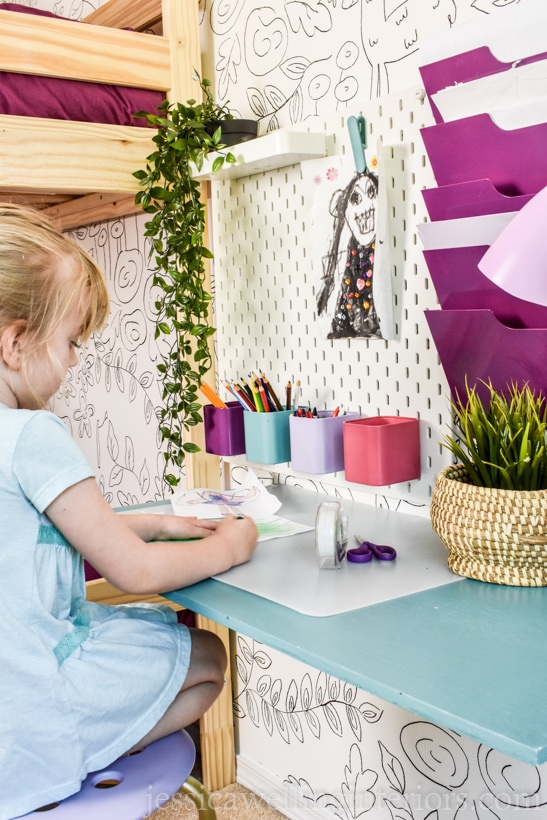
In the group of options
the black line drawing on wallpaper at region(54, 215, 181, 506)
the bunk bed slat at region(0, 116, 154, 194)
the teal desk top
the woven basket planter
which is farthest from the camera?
the black line drawing on wallpaper at region(54, 215, 181, 506)

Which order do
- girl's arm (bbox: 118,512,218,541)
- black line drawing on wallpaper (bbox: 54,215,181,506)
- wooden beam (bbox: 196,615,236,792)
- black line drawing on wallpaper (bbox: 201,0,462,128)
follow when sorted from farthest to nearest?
1. black line drawing on wallpaper (bbox: 54,215,181,506)
2. wooden beam (bbox: 196,615,236,792)
3. black line drawing on wallpaper (bbox: 201,0,462,128)
4. girl's arm (bbox: 118,512,218,541)

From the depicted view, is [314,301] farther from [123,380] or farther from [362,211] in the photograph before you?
[123,380]

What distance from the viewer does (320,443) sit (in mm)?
1282

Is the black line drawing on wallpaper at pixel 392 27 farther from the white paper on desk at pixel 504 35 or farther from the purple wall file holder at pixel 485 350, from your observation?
the purple wall file holder at pixel 485 350

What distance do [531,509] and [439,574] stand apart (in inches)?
5.6

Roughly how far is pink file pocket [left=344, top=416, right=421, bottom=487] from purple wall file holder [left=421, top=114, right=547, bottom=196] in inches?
13.5

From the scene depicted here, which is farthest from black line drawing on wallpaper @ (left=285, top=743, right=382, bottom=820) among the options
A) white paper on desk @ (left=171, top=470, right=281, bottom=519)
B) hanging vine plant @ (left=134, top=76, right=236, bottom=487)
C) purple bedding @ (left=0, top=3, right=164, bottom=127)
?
purple bedding @ (left=0, top=3, right=164, bottom=127)

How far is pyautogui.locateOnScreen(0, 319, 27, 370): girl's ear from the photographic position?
3.14ft

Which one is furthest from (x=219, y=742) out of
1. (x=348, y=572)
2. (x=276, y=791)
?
(x=348, y=572)

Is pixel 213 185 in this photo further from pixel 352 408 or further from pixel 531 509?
pixel 531 509

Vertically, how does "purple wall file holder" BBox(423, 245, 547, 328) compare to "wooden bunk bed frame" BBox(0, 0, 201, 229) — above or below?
below

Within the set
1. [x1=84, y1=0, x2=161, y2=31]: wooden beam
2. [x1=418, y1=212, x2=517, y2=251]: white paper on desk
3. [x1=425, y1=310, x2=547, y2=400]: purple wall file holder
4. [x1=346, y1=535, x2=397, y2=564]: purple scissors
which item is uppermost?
[x1=84, y1=0, x2=161, y2=31]: wooden beam

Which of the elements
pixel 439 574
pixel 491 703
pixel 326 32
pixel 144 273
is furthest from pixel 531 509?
pixel 144 273

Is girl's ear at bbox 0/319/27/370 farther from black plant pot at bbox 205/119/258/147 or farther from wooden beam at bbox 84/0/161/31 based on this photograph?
wooden beam at bbox 84/0/161/31
